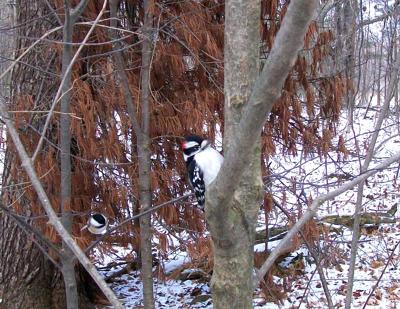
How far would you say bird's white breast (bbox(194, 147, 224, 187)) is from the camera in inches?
119

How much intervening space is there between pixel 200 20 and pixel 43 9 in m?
1.31

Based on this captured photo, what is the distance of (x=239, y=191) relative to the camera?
1.36 metres

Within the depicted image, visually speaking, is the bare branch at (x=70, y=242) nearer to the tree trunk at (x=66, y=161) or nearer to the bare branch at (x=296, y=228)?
the bare branch at (x=296, y=228)

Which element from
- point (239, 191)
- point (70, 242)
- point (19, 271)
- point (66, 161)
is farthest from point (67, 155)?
point (19, 271)

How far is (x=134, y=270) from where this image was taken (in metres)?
6.25

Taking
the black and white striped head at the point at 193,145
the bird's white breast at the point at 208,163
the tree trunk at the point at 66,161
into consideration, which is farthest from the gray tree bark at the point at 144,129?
the tree trunk at the point at 66,161

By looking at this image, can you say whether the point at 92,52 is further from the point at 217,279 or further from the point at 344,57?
the point at 217,279

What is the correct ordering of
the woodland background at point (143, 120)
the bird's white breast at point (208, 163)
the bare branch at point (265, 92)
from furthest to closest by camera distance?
the woodland background at point (143, 120)
the bird's white breast at point (208, 163)
the bare branch at point (265, 92)

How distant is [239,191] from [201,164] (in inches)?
68.0

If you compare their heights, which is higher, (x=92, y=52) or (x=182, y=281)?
(x=92, y=52)

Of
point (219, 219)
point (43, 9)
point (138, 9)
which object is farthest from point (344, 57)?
point (219, 219)

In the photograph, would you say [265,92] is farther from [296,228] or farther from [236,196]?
[296,228]

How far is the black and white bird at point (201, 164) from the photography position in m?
3.04

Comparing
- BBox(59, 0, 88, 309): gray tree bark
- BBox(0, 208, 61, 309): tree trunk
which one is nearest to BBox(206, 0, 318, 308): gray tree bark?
BBox(59, 0, 88, 309): gray tree bark
